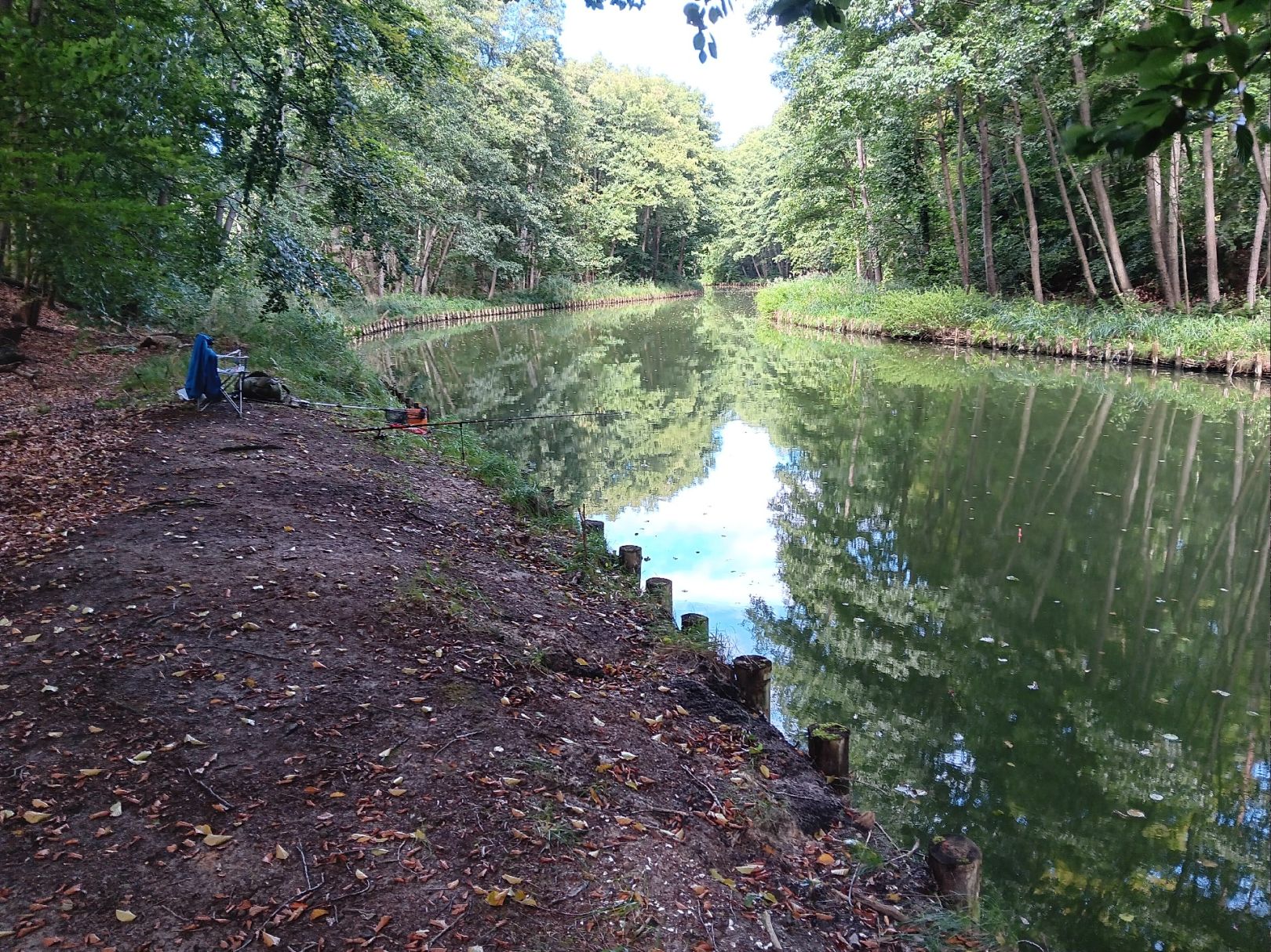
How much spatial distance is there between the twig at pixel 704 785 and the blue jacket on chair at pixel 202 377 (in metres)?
7.38

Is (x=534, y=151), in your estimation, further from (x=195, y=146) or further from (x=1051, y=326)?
(x=195, y=146)

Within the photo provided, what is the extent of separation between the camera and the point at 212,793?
3.10 m

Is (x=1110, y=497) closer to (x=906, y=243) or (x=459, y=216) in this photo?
(x=906, y=243)

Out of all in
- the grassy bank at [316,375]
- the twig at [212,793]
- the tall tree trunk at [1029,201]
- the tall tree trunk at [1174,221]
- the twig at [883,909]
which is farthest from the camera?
the tall tree trunk at [1029,201]

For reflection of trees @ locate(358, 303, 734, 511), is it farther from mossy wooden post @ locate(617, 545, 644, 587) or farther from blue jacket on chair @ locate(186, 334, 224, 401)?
blue jacket on chair @ locate(186, 334, 224, 401)

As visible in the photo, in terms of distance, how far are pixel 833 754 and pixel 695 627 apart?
5.53 ft

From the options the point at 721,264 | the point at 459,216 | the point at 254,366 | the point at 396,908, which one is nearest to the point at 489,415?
→ the point at 254,366

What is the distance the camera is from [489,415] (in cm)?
1462

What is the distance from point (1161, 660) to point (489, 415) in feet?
36.8

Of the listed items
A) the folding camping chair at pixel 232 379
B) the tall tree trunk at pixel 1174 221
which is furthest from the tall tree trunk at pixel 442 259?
Answer: the folding camping chair at pixel 232 379

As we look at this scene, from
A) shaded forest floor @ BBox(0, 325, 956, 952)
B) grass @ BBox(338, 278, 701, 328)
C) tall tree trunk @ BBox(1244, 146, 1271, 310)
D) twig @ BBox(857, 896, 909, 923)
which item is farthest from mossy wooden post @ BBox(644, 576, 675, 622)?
grass @ BBox(338, 278, 701, 328)

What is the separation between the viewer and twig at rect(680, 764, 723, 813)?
3656 millimetres

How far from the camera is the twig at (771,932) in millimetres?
2861

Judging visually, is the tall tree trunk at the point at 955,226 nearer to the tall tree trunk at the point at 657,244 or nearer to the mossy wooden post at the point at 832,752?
the mossy wooden post at the point at 832,752
